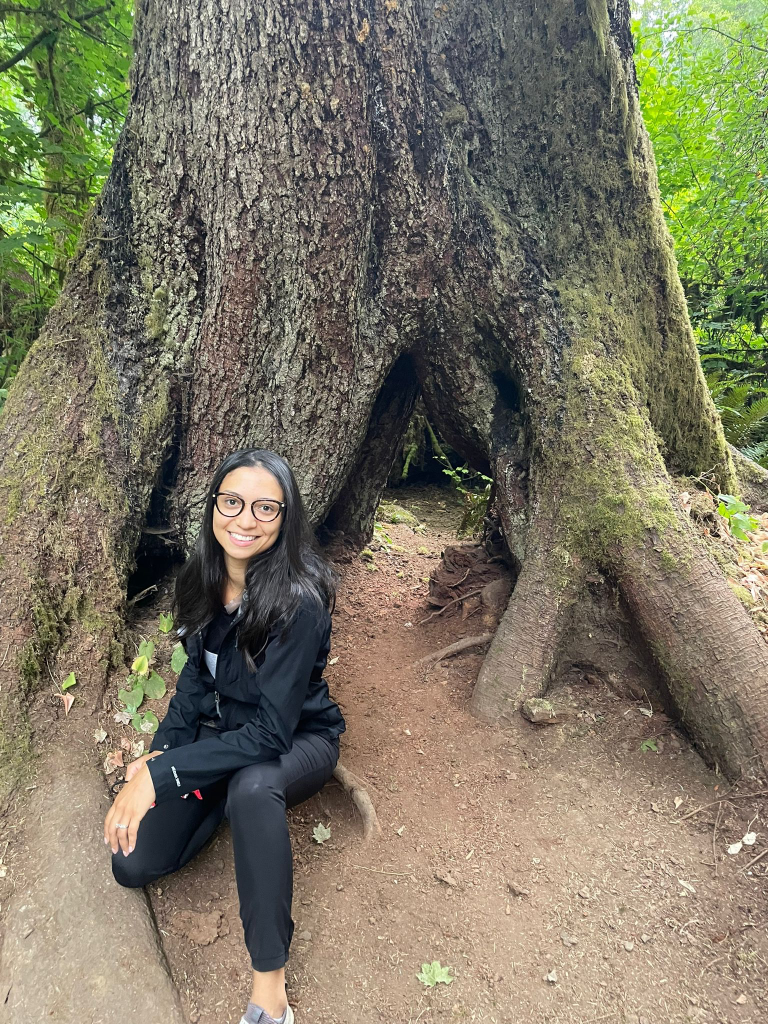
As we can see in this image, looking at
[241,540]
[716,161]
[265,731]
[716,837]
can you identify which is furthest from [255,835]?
[716,161]

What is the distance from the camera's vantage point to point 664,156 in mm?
9672

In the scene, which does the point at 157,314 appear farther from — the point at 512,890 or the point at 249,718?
the point at 512,890

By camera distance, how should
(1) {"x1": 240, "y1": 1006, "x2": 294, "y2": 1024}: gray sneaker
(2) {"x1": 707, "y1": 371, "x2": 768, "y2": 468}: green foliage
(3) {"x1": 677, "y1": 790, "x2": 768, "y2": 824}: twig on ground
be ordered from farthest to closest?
(2) {"x1": 707, "y1": 371, "x2": 768, "y2": 468}: green foliage, (3) {"x1": 677, "y1": 790, "x2": 768, "y2": 824}: twig on ground, (1) {"x1": 240, "y1": 1006, "x2": 294, "y2": 1024}: gray sneaker

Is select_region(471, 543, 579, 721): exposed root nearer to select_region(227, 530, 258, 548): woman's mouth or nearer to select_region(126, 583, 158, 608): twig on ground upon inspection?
select_region(227, 530, 258, 548): woman's mouth

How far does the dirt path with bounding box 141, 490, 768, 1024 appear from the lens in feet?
6.48

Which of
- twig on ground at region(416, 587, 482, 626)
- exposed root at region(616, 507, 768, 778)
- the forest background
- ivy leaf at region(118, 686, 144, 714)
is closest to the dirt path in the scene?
exposed root at region(616, 507, 768, 778)

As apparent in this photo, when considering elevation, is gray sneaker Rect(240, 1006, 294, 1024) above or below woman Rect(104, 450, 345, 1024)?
below

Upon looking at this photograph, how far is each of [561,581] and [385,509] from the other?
395 centimetres

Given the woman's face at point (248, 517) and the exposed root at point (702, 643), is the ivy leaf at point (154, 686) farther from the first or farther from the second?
the exposed root at point (702, 643)

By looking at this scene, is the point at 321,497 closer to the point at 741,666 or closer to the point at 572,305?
the point at 572,305

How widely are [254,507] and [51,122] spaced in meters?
4.64

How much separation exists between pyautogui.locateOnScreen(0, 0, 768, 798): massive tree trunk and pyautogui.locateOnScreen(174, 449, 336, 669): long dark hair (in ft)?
2.79

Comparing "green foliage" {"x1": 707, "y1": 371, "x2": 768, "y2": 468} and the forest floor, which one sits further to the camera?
"green foliage" {"x1": 707, "y1": 371, "x2": 768, "y2": 468}

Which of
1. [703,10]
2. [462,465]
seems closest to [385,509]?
[462,465]
